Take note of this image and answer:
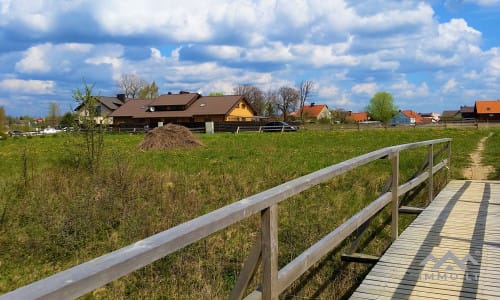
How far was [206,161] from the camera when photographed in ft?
47.3

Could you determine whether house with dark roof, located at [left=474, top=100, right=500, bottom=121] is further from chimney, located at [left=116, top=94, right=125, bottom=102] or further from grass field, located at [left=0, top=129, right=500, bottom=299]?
grass field, located at [left=0, top=129, right=500, bottom=299]

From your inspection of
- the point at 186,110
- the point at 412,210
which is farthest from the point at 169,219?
the point at 186,110

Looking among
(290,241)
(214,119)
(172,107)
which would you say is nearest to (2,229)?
(290,241)

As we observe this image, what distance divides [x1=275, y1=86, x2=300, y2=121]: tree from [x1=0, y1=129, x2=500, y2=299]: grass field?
7118 centimetres

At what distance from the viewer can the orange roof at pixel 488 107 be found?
7794 centimetres

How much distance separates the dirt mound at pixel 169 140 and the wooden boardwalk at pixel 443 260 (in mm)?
15975

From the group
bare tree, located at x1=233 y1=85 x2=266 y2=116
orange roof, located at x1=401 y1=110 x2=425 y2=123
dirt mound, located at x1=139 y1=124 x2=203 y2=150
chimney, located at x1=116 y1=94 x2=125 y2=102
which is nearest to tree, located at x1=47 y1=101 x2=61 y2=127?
chimney, located at x1=116 y1=94 x2=125 y2=102

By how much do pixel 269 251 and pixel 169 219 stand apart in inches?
244

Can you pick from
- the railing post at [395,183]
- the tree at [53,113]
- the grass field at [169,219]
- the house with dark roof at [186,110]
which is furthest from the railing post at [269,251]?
the tree at [53,113]

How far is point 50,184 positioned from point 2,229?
2.25 m

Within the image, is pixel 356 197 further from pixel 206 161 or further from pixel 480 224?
pixel 206 161

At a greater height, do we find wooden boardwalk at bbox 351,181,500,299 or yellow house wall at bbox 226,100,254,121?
yellow house wall at bbox 226,100,254,121

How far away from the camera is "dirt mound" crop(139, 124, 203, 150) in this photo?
2119 centimetres

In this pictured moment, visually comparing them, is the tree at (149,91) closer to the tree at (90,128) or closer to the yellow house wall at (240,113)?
the yellow house wall at (240,113)
